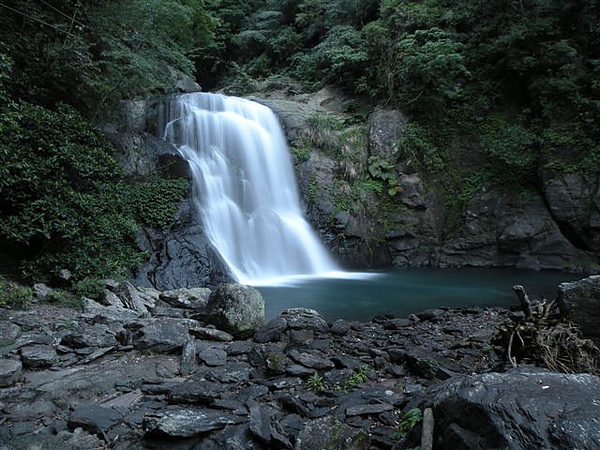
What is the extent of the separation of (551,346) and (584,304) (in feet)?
2.28

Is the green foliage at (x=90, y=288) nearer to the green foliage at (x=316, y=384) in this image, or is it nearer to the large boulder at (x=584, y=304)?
the green foliage at (x=316, y=384)

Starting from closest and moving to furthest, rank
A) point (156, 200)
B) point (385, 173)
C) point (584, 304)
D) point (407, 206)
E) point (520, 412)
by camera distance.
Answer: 1. point (520, 412)
2. point (584, 304)
3. point (156, 200)
4. point (407, 206)
5. point (385, 173)

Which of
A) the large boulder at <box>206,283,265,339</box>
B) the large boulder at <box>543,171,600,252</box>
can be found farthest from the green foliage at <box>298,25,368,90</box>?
the large boulder at <box>206,283,265,339</box>

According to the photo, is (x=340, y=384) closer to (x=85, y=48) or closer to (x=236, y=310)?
(x=236, y=310)

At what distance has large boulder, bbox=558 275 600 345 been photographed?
162 inches

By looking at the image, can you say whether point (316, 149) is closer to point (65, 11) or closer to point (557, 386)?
point (65, 11)

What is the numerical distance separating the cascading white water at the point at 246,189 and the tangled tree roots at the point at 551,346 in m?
7.73

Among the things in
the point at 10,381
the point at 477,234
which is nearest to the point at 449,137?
the point at 477,234

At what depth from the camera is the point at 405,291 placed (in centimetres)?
1102

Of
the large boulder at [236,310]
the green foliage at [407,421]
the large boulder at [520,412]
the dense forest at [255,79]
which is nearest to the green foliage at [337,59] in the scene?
the dense forest at [255,79]

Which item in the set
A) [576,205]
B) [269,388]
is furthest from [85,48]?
[576,205]

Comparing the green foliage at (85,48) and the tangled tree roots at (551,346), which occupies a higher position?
the green foliage at (85,48)

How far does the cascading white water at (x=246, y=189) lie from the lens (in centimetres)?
1207

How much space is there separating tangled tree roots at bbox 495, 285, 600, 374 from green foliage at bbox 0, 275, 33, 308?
6.31 metres
